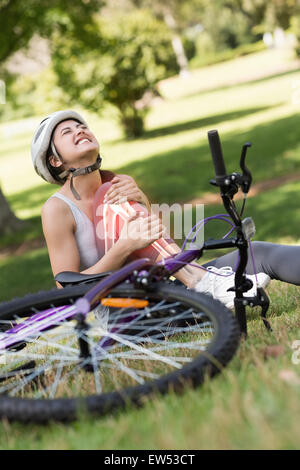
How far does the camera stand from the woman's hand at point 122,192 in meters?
3.41

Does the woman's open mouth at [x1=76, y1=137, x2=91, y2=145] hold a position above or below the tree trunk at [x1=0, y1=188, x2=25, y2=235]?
above

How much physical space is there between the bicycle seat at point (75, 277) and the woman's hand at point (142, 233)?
0.85 feet

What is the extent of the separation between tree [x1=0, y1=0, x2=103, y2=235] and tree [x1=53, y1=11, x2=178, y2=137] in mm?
7829

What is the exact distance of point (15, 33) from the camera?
510 inches

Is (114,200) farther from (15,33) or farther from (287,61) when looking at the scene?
(287,61)

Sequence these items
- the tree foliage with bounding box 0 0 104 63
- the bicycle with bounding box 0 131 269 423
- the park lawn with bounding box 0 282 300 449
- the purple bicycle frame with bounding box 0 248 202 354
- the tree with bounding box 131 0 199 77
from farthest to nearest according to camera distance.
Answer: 1. the tree with bounding box 131 0 199 77
2. the tree foliage with bounding box 0 0 104 63
3. the purple bicycle frame with bounding box 0 248 202 354
4. the bicycle with bounding box 0 131 269 423
5. the park lawn with bounding box 0 282 300 449

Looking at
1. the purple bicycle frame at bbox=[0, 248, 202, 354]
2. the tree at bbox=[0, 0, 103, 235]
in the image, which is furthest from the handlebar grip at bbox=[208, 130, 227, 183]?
the tree at bbox=[0, 0, 103, 235]

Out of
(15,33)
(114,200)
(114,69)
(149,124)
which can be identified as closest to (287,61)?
(149,124)

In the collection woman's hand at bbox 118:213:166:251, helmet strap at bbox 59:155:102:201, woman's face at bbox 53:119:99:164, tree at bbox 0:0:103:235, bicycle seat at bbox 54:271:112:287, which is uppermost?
tree at bbox 0:0:103:235

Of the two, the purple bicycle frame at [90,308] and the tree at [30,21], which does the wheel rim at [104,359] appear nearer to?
the purple bicycle frame at [90,308]

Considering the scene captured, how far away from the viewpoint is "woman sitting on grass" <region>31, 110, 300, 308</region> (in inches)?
134

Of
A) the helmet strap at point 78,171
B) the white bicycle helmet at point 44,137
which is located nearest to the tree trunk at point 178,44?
the white bicycle helmet at point 44,137

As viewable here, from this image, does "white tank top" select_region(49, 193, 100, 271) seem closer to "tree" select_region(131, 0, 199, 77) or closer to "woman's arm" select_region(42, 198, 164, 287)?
"woman's arm" select_region(42, 198, 164, 287)
